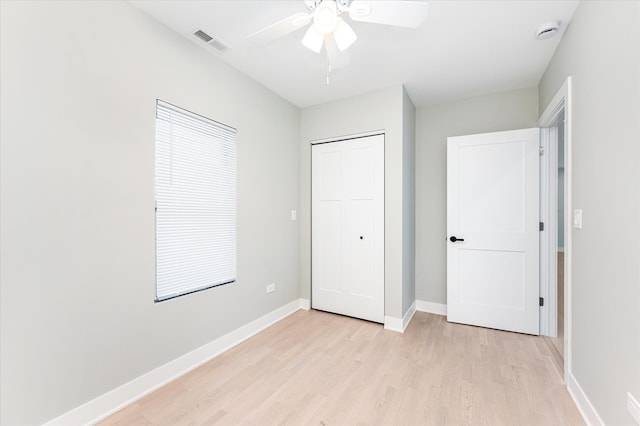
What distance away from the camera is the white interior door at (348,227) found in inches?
124

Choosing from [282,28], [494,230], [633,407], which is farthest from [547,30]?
[633,407]

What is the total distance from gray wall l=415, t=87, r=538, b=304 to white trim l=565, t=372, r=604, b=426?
1559 mm

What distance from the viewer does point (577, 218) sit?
1847 millimetres

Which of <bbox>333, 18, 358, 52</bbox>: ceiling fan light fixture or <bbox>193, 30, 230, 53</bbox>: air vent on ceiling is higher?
<bbox>193, 30, 230, 53</bbox>: air vent on ceiling

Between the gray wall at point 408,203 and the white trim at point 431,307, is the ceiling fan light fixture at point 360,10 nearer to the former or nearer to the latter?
the gray wall at point 408,203

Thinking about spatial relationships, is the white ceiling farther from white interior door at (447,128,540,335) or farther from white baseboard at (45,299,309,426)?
white baseboard at (45,299,309,426)

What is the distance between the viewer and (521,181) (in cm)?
290

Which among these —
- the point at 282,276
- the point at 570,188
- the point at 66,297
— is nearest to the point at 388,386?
the point at 282,276

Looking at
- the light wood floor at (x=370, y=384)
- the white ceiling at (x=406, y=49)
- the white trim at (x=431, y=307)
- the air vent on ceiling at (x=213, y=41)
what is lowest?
the light wood floor at (x=370, y=384)

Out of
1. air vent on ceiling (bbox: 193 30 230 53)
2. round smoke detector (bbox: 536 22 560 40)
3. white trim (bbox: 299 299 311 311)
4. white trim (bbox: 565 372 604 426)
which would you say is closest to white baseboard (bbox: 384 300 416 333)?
white trim (bbox: 299 299 311 311)

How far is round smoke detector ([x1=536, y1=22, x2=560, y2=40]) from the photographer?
2.01 metres

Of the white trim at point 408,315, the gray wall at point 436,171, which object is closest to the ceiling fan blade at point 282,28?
the gray wall at point 436,171

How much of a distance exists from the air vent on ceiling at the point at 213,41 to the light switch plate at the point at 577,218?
284cm

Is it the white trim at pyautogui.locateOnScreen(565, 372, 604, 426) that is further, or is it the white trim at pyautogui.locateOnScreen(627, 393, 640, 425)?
the white trim at pyautogui.locateOnScreen(565, 372, 604, 426)
